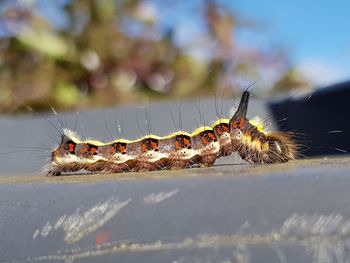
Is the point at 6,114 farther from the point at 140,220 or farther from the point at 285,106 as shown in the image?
the point at 140,220

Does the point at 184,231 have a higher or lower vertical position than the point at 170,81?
lower

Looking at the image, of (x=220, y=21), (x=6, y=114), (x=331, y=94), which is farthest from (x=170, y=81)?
(x=331, y=94)

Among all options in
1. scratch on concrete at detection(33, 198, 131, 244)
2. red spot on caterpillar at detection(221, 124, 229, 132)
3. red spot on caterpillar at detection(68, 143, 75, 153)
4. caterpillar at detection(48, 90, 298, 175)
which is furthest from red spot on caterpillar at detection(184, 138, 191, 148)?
scratch on concrete at detection(33, 198, 131, 244)

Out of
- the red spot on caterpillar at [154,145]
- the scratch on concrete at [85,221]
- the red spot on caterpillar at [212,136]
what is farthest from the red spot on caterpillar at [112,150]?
the scratch on concrete at [85,221]

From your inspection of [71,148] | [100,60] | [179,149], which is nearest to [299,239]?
[179,149]

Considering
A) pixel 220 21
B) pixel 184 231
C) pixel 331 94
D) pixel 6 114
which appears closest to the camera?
pixel 184 231

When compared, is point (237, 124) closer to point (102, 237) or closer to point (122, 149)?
point (122, 149)
